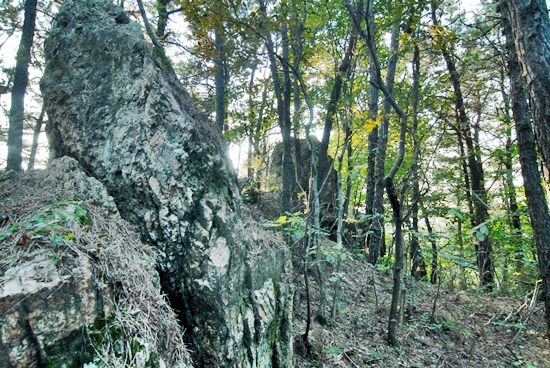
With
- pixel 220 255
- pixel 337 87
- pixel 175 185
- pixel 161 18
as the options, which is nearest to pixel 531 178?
pixel 337 87

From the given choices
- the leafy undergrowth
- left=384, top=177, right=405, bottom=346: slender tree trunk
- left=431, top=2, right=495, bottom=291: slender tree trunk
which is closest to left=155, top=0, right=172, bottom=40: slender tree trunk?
left=431, top=2, right=495, bottom=291: slender tree trunk

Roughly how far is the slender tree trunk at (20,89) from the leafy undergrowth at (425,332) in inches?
273

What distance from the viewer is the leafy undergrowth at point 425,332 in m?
4.26

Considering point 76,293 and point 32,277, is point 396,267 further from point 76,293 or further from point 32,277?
point 32,277

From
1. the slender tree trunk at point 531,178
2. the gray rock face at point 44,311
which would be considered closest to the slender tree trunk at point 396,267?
the slender tree trunk at point 531,178

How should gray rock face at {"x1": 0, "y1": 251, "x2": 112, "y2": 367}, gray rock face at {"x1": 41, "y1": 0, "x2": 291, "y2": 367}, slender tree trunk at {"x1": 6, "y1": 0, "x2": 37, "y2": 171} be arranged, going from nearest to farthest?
gray rock face at {"x1": 0, "y1": 251, "x2": 112, "y2": 367}
gray rock face at {"x1": 41, "y1": 0, "x2": 291, "y2": 367}
slender tree trunk at {"x1": 6, "y1": 0, "x2": 37, "y2": 171}

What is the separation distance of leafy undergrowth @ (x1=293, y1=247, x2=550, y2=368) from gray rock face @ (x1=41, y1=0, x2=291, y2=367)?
151cm

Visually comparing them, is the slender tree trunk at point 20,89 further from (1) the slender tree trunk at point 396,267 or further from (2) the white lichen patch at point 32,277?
(1) the slender tree trunk at point 396,267

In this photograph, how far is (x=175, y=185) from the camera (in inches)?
109

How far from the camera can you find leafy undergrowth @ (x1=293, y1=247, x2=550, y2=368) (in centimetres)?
426

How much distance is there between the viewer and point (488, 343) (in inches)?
202

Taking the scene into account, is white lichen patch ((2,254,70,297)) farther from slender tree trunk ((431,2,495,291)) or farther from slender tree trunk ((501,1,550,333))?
slender tree trunk ((431,2,495,291))

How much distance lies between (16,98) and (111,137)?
19.0 feet

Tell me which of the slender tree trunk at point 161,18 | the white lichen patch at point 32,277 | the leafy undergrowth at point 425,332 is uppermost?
the slender tree trunk at point 161,18
